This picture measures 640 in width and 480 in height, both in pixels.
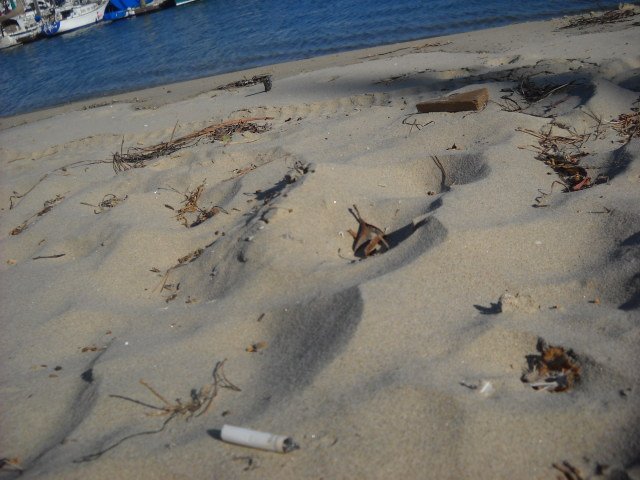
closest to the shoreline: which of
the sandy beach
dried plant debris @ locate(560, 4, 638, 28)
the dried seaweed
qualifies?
dried plant debris @ locate(560, 4, 638, 28)

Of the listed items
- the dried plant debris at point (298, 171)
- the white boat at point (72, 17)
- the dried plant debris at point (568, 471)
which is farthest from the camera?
the white boat at point (72, 17)

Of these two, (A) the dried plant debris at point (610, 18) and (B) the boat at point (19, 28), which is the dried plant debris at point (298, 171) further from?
(B) the boat at point (19, 28)

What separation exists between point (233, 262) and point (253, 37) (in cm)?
1096

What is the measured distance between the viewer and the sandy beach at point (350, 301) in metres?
1.53

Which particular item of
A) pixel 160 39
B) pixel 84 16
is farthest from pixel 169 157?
pixel 84 16

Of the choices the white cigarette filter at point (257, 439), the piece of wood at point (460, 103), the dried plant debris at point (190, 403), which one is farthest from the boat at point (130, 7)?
the white cigarette filter at point (257, 439)

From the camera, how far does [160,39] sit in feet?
51.6

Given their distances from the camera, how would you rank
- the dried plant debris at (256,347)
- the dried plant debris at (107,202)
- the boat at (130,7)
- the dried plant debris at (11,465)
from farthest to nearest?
1. the boat at (130,7)
2. the dried plant debris at (107,202)
3. the dried plant debris at (256,347)
4. the dried plant debris at (11,465)

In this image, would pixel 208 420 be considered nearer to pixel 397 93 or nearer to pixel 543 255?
pixel 543 255

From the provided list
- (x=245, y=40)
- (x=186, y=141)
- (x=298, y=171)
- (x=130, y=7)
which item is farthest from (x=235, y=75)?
(x=130, y=7)

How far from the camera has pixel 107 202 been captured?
3424mm

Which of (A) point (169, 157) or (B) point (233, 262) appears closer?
(B) point (233, 262)

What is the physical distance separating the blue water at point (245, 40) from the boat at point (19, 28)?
18.6 feet

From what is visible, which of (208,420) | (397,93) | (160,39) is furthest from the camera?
(160,39)
